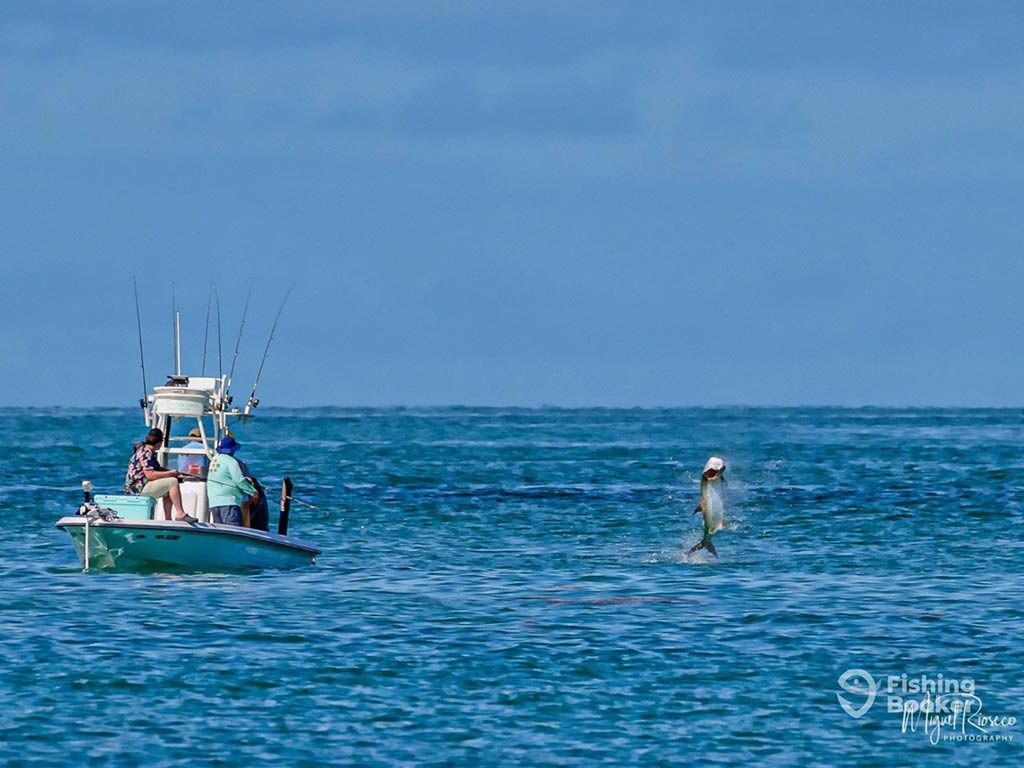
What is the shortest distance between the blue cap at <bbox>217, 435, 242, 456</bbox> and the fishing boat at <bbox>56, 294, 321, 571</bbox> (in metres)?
0.57

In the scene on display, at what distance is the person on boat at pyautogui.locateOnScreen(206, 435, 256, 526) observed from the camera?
2842 centimetres

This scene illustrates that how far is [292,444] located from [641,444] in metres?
25.9

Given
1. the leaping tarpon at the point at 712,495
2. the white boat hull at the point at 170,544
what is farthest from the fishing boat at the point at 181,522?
the leaping tarpon at the point at 712,495

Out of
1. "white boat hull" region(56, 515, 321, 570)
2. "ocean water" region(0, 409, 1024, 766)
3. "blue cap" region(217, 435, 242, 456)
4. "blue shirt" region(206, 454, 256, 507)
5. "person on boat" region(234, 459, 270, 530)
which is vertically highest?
"blue cap" region(217, 435, 242, 456)

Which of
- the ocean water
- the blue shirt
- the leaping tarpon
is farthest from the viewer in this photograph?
the leaping tarpon

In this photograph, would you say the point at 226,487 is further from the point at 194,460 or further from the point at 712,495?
the point at 712,495

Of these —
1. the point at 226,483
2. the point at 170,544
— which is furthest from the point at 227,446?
the point at 170,544

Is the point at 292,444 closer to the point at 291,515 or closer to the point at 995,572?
the point at 291,515

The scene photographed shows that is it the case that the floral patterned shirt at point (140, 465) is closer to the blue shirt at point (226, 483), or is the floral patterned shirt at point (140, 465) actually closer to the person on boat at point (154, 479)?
the person on boat at point (154, 479)

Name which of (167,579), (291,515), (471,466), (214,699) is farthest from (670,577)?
(471,466)

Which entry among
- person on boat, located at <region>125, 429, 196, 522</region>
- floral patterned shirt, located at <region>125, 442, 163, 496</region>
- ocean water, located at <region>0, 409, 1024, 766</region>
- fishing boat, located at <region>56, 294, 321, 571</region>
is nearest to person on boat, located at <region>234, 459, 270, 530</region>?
fishing boat, located at <region>56, 294, 321, 571</region>

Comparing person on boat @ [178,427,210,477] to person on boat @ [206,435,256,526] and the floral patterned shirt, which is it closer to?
person on boat @ [206,435,256,526]

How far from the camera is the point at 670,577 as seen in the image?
31.8m

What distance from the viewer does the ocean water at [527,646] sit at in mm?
18094
